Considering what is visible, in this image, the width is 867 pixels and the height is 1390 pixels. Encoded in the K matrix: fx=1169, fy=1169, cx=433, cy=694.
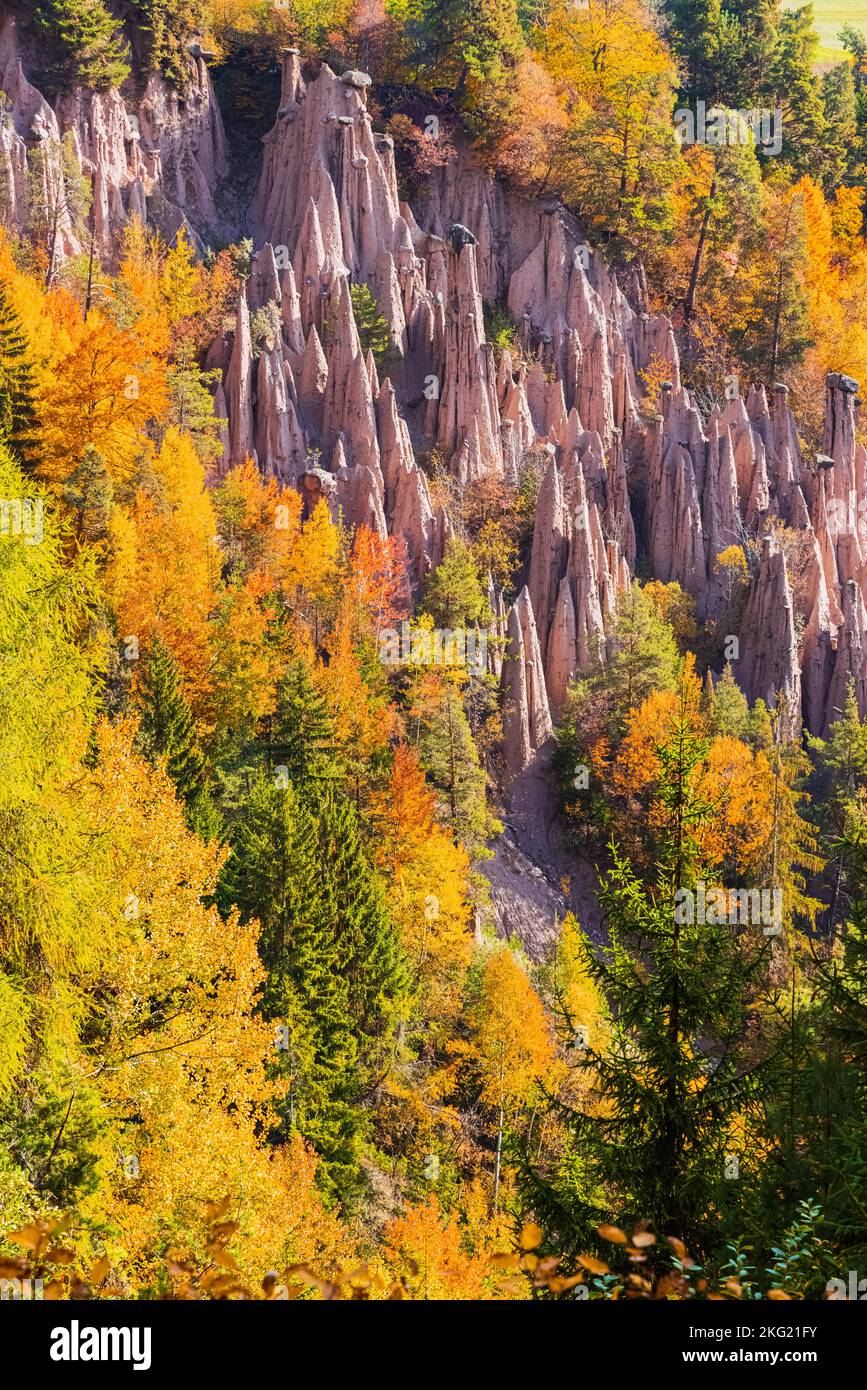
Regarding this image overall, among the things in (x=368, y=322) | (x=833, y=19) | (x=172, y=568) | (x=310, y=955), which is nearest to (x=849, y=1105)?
(x=310, y=955)

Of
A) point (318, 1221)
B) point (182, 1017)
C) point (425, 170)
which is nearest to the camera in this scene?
point (182, 1017)

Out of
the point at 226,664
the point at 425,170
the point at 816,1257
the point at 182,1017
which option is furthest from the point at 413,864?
the point at 425,170

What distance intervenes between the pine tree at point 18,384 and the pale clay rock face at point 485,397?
29.5 ft

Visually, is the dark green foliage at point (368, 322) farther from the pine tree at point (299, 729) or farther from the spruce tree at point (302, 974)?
the spruce tree at point (302, 974)

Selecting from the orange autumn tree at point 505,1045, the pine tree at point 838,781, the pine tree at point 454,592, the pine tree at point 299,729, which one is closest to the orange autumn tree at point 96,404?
the pine tree at point 299,729

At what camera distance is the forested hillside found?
10.8 meters

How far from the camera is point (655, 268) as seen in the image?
55.3m

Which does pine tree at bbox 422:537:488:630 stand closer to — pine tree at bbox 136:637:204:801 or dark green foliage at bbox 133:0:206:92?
pine tree at bbox 136:637:204:801

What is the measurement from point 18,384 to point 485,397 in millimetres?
18788

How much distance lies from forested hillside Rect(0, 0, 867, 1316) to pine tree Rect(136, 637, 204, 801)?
4.8 inches

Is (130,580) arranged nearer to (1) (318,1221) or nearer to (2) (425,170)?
(1) (318,1221)

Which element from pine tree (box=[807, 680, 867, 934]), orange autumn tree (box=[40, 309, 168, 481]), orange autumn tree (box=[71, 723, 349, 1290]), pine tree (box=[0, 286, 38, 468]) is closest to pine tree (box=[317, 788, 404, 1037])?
orange autumn tree (box=[71, 723, 349, 1290])

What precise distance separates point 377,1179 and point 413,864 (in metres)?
8.25
